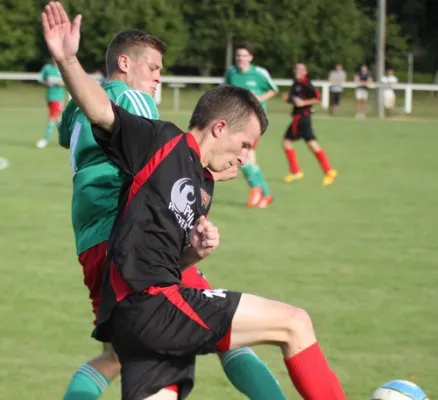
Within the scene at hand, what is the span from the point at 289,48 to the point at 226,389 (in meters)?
49.3

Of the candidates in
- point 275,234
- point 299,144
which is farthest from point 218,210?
point 299,144

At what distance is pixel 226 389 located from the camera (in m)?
6.30

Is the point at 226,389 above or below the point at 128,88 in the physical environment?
below

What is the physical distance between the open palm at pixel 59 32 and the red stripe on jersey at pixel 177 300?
3.15 feet

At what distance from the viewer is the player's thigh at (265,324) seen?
4.47m

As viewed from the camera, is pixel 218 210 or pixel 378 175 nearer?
pixel 218 210

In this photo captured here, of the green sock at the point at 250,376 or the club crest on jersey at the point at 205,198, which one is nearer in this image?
the club crest on jersey at the point at 205,198

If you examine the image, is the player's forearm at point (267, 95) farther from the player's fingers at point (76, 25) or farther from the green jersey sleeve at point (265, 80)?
the player's fingers at point (76, 25)

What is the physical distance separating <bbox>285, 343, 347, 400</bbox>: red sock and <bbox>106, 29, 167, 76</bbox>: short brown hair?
5.94ft

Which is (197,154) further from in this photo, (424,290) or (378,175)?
(378,175)

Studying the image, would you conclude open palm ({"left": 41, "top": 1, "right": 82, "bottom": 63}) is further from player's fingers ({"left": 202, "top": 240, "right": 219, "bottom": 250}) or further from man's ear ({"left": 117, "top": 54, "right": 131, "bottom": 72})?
man's ear ({"left": 117, "top": 54, "right": 131, "bottom": 72})

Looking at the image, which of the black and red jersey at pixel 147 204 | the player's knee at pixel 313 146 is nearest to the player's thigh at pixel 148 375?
the black and red jersey at pixel 147 204

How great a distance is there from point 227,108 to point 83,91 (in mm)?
660

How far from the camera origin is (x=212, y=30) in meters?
56.0
